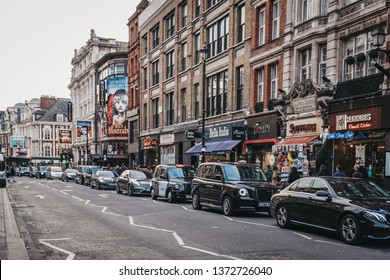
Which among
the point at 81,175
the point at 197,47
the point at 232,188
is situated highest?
the point at 197,47

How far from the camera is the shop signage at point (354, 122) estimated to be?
18359 mm

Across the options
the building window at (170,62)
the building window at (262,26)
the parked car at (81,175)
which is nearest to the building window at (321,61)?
the building window at (262,26)

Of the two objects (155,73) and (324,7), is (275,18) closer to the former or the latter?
(324,7)

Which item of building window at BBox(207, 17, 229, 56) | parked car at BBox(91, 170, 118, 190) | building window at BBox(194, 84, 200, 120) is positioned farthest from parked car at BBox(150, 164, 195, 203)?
building window at BBox(194, 84, 200, 120)

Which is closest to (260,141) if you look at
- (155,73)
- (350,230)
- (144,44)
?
(350,230)

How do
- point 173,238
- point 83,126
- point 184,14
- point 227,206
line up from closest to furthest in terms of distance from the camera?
point 173,238, point 227,206, point 184,14, point 83,126

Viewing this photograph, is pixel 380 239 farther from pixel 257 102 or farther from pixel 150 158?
pixel 150 158

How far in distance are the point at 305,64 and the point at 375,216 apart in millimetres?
14732

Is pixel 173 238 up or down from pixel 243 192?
down

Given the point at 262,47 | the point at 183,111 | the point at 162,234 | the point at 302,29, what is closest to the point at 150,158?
the point at 183,111

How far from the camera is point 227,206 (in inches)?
605

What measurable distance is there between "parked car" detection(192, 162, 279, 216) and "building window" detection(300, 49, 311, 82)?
8.37m

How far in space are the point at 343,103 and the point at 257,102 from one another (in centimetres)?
795

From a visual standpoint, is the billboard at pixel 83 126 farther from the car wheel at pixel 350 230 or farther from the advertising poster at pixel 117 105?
the car wheel at pixel 350 230
